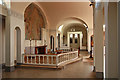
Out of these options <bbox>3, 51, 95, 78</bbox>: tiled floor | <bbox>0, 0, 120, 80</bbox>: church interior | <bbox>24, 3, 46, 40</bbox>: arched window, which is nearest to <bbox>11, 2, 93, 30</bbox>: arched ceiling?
<bbox>0, 0, 120, 80</bbox>: church interior

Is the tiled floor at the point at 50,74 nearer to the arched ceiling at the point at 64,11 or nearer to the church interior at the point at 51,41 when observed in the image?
the church interior at the point at 51,41

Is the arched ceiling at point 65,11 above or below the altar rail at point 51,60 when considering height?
above

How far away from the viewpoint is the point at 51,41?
1822 cm

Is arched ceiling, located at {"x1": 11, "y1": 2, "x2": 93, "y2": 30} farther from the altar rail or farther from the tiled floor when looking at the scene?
the tiled floor

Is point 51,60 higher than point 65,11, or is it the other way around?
point 65,11

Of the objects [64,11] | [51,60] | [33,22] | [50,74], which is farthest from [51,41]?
[50,74]

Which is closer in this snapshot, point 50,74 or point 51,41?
point 50,74

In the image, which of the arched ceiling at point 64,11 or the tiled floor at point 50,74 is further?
the arched ceiling at point 64,11

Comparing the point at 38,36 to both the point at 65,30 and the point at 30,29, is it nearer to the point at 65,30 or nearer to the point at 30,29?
the point at 30,29

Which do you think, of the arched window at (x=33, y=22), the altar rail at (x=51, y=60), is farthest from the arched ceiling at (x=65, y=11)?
the altar rail at (x=51, y=60)

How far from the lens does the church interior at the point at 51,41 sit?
3.23m

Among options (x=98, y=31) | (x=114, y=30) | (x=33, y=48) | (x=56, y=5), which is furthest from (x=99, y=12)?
(x=56, y=5)

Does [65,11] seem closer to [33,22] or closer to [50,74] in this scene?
[33,22]

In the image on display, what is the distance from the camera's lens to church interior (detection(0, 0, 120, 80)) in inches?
127
